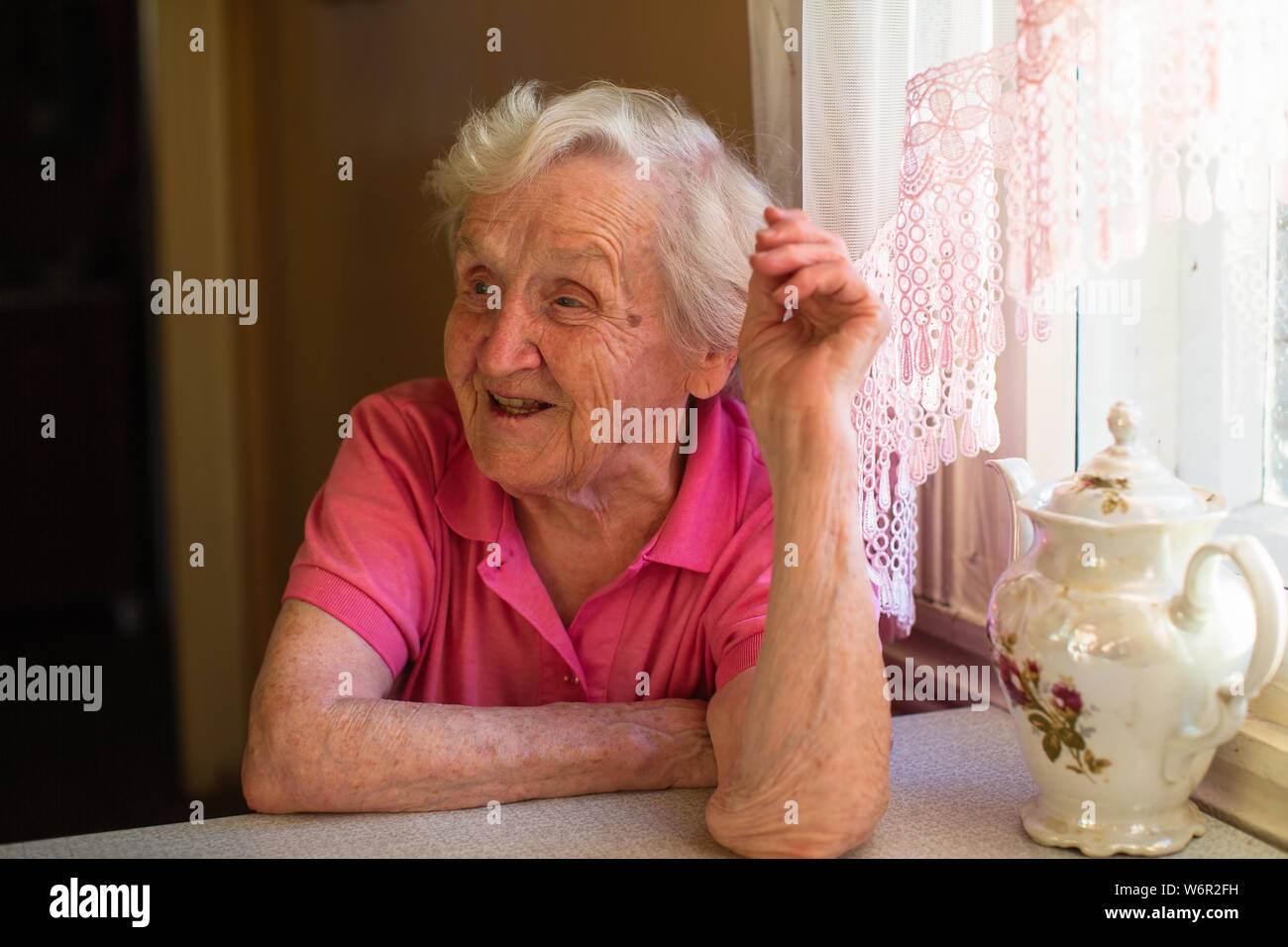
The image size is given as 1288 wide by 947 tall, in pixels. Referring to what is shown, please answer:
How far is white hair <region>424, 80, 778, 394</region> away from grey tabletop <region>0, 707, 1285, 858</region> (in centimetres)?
53

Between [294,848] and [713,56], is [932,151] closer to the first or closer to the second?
[713,56]

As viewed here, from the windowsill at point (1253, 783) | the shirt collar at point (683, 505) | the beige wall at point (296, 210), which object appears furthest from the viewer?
the beige wall at point (296, 210)

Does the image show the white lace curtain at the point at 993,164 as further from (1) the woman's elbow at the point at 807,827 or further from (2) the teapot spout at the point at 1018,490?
(1) the woman's elbow at the point at 807,827

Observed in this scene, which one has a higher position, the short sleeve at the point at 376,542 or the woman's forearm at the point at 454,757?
the short sleeve at the point at 376,542

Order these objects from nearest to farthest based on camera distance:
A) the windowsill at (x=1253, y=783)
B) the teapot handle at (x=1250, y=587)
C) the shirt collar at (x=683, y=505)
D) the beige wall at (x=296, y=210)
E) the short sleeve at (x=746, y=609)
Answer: the teapot handle at (x=1250, y=587) < the windowsill at (x=1253, y=783) < the short sleeve at (x=746, y=609) < the shirt collar at (x=683, y=505) < the beige wall at (x=296, y=210)

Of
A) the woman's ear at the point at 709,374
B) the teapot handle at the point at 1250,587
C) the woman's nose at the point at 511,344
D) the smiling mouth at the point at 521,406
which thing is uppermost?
the woman's nose at the point at 511,344

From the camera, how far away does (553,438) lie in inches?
49.6

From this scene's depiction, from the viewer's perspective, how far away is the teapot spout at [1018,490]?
1081 mm

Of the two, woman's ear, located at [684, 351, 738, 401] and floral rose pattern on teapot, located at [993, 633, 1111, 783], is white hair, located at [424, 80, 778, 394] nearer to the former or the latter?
woman's ear, located at [684, 351, 738, 401]

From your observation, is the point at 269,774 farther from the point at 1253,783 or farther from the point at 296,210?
the point at 296,210

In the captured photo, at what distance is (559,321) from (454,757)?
48 centimetres

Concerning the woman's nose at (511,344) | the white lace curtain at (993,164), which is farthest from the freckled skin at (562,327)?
the white lace curtain at (993,164)
